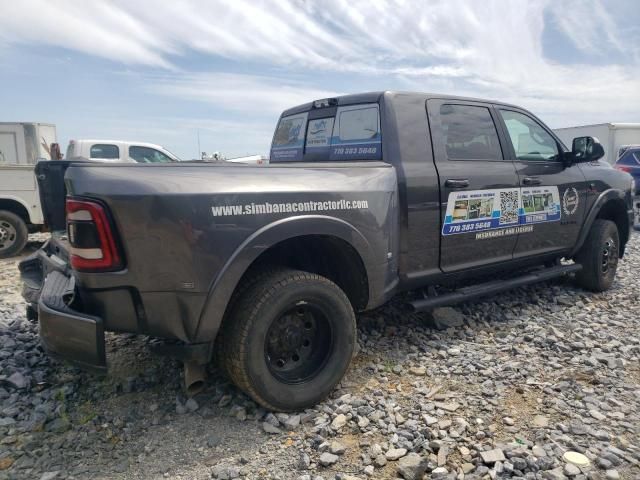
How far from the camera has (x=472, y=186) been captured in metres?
3.62

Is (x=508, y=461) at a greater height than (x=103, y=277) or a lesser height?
lesser

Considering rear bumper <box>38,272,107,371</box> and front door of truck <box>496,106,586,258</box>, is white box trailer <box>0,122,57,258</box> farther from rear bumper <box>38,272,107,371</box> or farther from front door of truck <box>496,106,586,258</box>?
front door of truck <box>496,106,586,258</box>

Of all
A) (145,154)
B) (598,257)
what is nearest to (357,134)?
(598,257)

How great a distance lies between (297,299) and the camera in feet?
8.77

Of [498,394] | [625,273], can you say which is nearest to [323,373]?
[498,394]

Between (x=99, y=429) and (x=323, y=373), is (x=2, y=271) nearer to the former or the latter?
(x=99, y=429)

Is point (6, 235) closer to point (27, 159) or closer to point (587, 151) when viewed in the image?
point (587, 151)

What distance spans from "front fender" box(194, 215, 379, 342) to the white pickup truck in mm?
950

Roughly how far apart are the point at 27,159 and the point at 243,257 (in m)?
15.2

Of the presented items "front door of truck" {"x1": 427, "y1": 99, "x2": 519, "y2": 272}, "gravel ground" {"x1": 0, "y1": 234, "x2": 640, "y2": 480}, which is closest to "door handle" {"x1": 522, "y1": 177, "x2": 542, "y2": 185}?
"front door of truck" {"x1": 427, "y1": 99, "x2": 519, "y2": 272}

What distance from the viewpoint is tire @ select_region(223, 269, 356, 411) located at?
254 cm

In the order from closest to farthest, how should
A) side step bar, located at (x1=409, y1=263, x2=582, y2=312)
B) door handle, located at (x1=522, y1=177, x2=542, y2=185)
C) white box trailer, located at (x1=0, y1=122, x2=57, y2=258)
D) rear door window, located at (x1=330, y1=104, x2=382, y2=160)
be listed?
rear door window, located at (x1=330, y1=104, x2=382, y2=160)
side step bar, located at (x1=409, y1=263, x2=582, y2=312)
door handle, located at (x1=522, y1=177, x2=542, y2=185)
white box trailer, located at (x1=0, y1=122, x2=57, y2=258)

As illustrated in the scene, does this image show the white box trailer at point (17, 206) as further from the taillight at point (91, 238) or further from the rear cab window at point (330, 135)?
the taillight at point (91, 238)

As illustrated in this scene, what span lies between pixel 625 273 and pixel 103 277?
6.26 m
